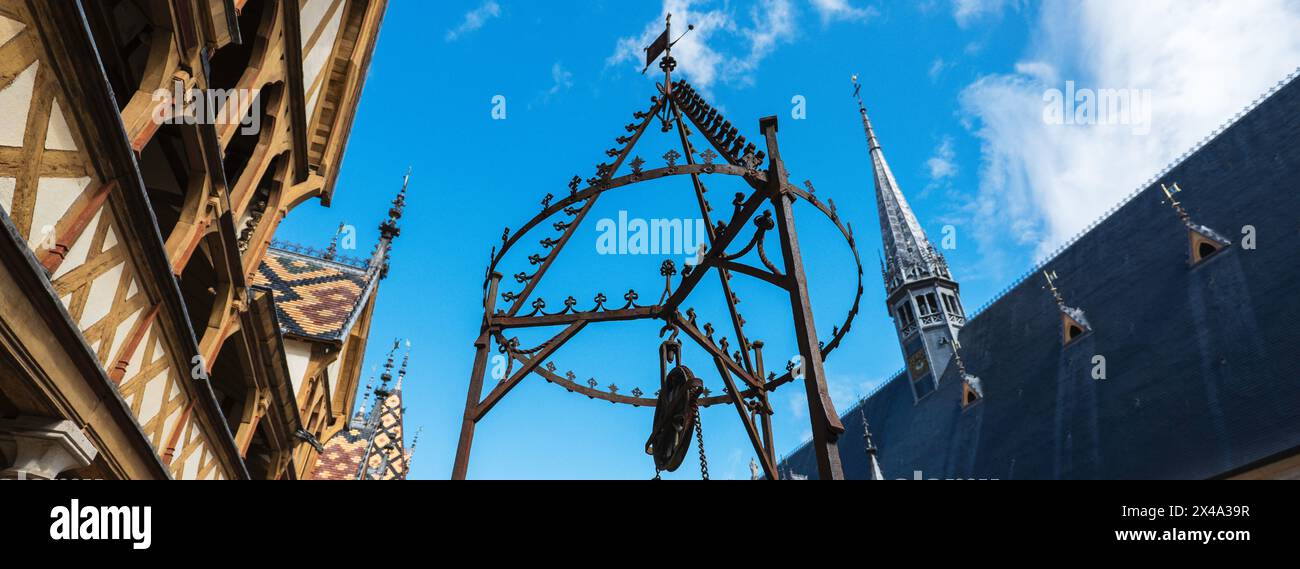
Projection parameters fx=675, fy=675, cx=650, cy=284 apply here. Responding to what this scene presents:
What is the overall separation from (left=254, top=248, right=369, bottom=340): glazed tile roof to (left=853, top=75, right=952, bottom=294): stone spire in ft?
141

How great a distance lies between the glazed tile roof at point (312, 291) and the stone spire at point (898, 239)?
141 feet

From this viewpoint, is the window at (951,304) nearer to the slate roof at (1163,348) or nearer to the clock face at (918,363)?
the clock face at (918,363)

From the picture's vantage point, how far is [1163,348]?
26.6m

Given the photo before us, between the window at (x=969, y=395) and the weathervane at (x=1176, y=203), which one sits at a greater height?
the weathervane at (x=1176, y=203)

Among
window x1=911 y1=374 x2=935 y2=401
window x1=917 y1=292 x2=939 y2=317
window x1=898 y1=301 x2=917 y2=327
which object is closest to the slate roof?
window x1=911 y1=374 x2=935 y2=401

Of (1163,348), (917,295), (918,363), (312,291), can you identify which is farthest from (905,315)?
(312,291)

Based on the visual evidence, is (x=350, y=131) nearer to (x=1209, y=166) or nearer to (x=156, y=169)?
(x=156, y=169)

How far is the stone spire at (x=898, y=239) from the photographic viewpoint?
4997 cm

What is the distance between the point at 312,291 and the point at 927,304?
143 feet

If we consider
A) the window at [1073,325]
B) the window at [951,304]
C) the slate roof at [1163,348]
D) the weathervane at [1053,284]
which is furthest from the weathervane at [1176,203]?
the window at [951,304]

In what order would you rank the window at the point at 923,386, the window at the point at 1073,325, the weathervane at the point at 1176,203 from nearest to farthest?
the weathervane at the point at 1176,203 → the window at the point at 1073,325 → the window at the point at 923,386

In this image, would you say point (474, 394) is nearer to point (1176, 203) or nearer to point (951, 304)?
point (1176, 203)

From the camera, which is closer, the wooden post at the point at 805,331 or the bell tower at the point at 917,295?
the wooden post at the point at 805,331

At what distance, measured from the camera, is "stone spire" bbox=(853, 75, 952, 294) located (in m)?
50.0
